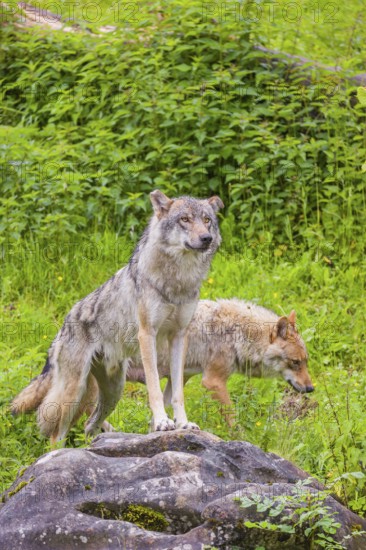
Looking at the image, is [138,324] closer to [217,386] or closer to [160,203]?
[160,203]

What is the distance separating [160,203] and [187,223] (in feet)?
1.08

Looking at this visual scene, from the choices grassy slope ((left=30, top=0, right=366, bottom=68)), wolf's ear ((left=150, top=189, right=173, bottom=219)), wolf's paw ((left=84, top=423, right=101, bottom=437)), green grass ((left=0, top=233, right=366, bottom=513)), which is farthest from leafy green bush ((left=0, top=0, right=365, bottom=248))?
wolf's paw ((left=84, top=423, right=101, bottom=437))

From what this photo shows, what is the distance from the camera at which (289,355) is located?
28.8 feet

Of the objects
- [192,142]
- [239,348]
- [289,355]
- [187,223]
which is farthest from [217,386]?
[192,142]

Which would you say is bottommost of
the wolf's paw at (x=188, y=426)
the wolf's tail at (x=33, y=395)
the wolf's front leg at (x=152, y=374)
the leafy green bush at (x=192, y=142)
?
the wolf's tail at (x=33, y=395)

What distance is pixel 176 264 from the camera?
7289 mm

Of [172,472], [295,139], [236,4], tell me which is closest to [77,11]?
[236,4]

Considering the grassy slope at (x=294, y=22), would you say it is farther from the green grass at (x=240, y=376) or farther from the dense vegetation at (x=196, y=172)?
the green grass at (x=240, y=376)

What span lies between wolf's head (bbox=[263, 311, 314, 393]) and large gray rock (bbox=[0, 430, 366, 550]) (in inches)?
115

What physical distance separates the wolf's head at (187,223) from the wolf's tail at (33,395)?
1684 mm

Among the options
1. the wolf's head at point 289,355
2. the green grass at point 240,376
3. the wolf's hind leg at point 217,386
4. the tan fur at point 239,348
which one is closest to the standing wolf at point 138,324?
the green grass at point 240,376

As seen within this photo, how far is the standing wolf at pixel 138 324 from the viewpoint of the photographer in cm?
716

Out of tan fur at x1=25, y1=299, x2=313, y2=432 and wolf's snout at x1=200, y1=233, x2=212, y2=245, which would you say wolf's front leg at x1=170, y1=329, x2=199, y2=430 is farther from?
tan fur at x1=25, y1=299, x2=313, y2=432

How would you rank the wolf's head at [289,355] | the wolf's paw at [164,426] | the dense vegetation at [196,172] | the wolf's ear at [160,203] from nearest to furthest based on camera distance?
the wolf's paw at [164,426], the wolf's ear at [160,203], the wolf's head at [289,355], the dense vegetation at [196,172]
